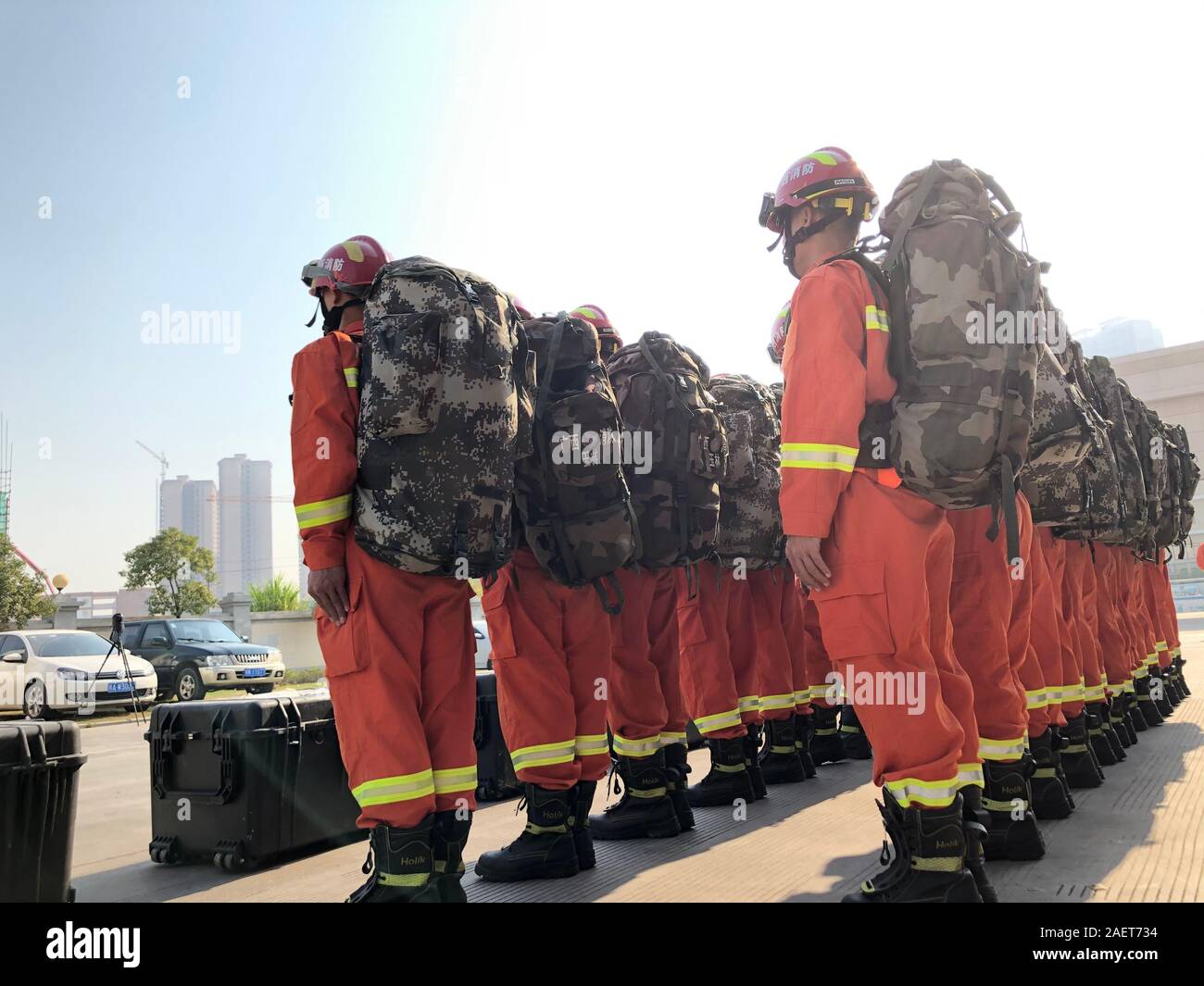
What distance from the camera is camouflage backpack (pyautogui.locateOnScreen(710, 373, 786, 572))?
5234 millimetres

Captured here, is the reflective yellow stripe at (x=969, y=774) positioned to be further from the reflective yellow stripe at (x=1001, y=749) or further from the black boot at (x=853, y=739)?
the black boot at (x=853, y=739)

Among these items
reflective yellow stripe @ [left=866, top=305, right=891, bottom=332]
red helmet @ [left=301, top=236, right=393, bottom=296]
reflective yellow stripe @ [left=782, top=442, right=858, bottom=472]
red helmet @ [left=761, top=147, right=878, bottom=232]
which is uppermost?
red helmet @ [left=761, top=147, right=878, bottom=232]

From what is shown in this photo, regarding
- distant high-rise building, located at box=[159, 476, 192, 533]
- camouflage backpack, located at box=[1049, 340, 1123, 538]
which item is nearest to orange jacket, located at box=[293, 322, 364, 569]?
camouflage backpack, located at box=[1049, 340, 1123, 538]

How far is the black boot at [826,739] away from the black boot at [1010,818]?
267cm

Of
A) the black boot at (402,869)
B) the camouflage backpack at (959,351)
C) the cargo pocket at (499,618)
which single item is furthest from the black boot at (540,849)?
the camouflage backpack at (959,351)

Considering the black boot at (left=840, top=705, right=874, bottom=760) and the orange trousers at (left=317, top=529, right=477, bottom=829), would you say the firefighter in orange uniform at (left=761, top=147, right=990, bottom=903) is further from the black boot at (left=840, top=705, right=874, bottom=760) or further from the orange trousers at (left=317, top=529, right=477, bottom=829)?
the black boot at (left=840, top=705, right=874, bottom=760)

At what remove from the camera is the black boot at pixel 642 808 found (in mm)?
4039

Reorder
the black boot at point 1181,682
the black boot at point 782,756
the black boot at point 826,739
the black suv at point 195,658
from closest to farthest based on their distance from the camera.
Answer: the black boot at point 782,756
the black boot at point 826,739
the black boot at point 1181,682
the black suv at point 195,658

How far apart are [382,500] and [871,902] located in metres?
1.91

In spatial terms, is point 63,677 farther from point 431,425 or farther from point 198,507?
point 198,507

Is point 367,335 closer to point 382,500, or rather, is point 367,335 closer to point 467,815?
point 382,500

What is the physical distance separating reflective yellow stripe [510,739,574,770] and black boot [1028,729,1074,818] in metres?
2.21

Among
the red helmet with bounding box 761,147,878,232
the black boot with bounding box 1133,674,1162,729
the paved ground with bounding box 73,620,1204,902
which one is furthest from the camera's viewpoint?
the black boot with bounding box 1133,674,1162,729
